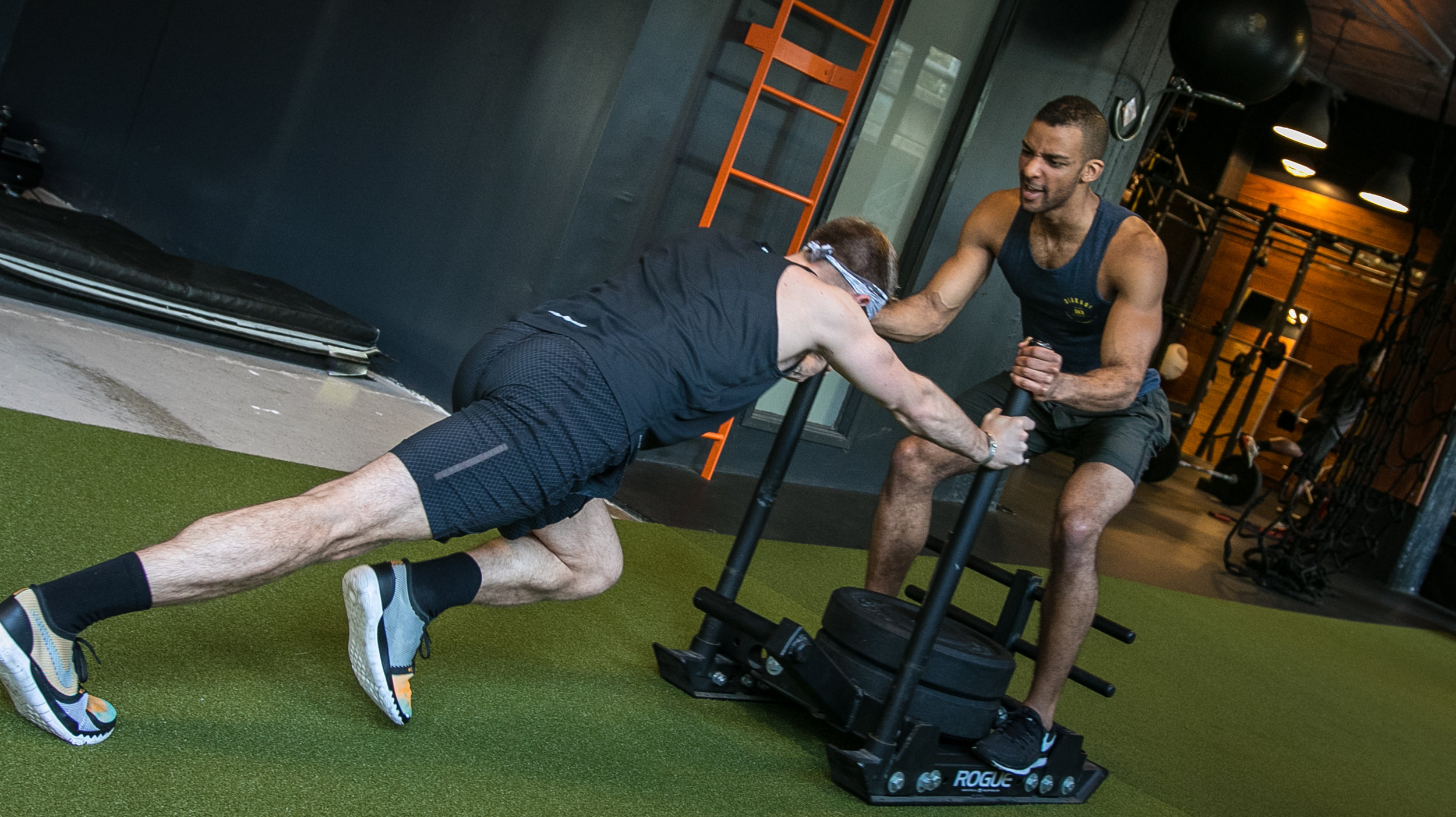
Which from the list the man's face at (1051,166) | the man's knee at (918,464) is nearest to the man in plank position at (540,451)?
the man's knee at (918,464)

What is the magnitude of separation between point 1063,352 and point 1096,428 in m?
0.24

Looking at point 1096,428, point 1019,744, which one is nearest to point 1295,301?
point 1096,428

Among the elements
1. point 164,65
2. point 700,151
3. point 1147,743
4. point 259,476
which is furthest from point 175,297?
point 1147,743

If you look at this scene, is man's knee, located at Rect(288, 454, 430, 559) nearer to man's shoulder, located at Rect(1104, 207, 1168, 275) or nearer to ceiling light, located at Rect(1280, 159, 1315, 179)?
man's shoulder, located at Rect(1104, 207, 1168, 275)

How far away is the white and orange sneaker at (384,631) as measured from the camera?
1.77 metres

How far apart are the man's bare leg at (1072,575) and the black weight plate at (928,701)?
0.75 ft

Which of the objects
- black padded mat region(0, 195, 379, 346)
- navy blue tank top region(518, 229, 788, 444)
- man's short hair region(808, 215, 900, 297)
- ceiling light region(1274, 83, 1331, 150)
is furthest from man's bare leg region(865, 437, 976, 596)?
ceiling light region(1274, 83, 1331, 150)

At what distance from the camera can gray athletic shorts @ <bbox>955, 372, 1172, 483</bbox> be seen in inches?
104

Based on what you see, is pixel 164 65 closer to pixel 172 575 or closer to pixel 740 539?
pixel 740 539

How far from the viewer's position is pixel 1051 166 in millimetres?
2498

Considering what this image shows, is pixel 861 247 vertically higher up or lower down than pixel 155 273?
higher up

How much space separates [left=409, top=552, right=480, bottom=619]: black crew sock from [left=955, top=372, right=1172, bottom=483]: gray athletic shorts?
130cm

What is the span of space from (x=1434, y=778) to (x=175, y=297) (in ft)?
15.2

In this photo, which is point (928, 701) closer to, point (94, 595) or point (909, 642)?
point (909, 642)
